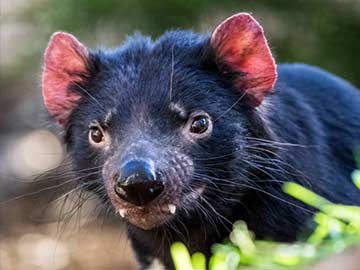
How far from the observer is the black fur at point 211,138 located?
439 cm

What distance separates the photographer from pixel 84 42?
8.71 metres

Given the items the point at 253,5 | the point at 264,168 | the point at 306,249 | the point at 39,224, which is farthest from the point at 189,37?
the point at 39,224

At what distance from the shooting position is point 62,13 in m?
8.61

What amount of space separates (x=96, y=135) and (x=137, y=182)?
0.76 meters

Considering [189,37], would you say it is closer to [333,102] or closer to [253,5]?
[333,102]

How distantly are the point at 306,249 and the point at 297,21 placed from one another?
6.55 meters

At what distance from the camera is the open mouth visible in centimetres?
407

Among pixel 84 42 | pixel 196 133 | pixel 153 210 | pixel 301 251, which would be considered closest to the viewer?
pixel 301 251

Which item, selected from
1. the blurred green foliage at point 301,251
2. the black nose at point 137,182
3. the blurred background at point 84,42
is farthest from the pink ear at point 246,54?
the blurred background at point 84,42

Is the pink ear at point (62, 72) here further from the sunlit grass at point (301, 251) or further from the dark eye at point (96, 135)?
the sunlit grass at point (301, 251)

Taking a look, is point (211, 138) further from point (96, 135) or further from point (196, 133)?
point (96, 135)

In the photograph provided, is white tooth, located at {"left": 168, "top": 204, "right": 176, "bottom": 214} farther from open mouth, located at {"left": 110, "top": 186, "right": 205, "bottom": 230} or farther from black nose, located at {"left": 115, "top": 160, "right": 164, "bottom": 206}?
black nose, located at {"left": 115, "top": 160, "right": 164, "bottom": 206}

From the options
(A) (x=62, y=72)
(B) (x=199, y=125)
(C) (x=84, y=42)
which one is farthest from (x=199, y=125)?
(C) (x=84, y=42)

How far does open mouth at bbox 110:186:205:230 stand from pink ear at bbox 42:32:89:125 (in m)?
0.86
